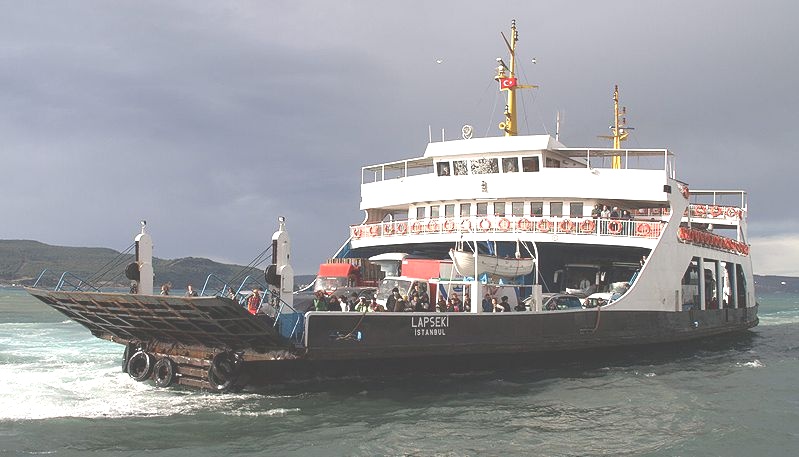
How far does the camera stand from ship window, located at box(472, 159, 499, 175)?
23.2 meters

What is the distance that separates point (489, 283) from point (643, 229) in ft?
18.4

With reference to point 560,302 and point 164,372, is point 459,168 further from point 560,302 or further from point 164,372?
point 164,372

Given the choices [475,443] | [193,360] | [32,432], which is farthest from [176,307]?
[475,443]

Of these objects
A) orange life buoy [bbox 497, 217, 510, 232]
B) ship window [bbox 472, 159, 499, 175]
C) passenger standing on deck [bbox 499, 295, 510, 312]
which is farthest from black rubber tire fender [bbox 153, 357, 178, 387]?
ship window [bbox 472, 159, 499, 175]

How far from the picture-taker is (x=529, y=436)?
1174 centimetres

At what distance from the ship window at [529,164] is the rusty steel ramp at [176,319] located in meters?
11.6

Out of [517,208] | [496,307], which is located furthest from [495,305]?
[517,208]

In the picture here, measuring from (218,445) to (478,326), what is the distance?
6.88 metres

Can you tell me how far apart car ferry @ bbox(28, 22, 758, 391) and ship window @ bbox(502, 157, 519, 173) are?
32 mm

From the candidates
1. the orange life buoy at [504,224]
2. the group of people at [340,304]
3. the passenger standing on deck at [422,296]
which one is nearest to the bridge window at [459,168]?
the orange life buoy at [504,224]

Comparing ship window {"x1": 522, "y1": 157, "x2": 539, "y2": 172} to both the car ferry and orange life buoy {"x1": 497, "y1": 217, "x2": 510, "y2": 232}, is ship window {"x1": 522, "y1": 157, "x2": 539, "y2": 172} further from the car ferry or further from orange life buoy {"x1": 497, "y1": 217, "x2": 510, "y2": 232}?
orange life buoy {"x1": 497, "y1": 217, "x2": 510, "y2": 232}

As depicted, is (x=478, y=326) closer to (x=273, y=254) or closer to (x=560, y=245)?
(x=273, y=254)

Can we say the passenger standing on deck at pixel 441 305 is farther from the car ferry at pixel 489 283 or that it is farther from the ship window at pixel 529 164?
the ship window at pixel 529 164

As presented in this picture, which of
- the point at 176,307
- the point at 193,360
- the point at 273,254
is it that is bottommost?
the point at 193,360
